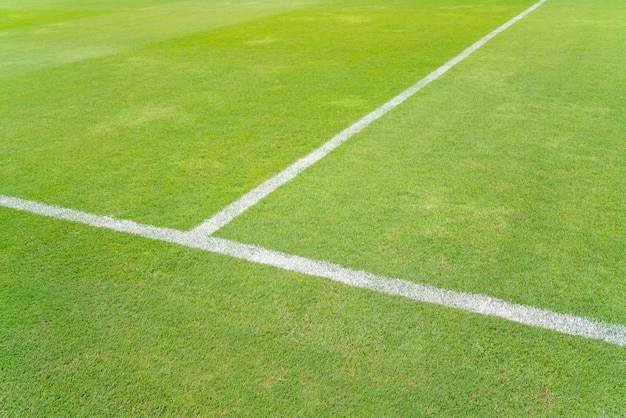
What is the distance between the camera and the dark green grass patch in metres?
2.00

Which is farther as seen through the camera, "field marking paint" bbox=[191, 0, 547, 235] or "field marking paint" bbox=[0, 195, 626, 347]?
"field marking paint" bbox=[191, 0, 547, 235]

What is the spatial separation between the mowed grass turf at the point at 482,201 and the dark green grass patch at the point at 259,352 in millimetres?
320

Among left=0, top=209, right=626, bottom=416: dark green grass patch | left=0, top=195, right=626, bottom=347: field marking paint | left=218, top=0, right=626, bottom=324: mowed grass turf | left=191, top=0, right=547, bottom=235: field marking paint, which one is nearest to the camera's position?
left=0, top=209, right=626, bottom=416: dark green grass patch

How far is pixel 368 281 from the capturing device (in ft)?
8.70

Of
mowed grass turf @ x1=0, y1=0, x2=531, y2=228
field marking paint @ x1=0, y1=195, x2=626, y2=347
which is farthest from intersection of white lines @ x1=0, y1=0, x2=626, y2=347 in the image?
mowed grass turf @ x1=0, y1=0, x2=531, y2=228

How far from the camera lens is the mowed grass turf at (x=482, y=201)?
2684 mm

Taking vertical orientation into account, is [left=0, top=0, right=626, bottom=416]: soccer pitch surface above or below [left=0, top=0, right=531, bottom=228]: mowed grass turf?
below

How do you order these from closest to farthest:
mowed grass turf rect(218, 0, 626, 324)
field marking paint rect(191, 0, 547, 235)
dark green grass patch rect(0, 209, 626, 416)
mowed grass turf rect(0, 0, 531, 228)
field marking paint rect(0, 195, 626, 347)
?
1. dark green grass patch rect(0, 209, 626, 416)
2. field marking paint rect(0, 195, 626, 347)
3. mowed grass turf rect(218, 0, 626, 324)
4. field marking paint rect(191, 0, 547, 235)
5. mowed grass turf rect(0, 0, 531, 228)

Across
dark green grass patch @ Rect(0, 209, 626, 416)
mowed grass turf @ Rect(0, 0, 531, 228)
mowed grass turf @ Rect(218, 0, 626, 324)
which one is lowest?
dark green grass patch @ Rect(0, 209, 626, 416)

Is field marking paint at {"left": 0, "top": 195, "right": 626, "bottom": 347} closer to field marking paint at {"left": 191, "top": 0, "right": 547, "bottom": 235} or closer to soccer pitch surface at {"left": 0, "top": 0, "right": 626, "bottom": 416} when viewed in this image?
soccer pitch surface at {"left": 0, "top": 0, "right": 626, "bottom": 416}

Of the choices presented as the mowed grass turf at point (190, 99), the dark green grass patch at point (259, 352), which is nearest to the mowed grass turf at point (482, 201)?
the dark green grass patch at point (259, 352)

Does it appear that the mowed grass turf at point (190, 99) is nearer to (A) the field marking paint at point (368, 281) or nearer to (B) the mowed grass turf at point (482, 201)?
(A) the field marking paint at point (368, 281)

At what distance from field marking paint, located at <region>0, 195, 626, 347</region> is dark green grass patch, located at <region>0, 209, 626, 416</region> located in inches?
2.5

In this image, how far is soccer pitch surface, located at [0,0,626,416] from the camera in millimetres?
2092
